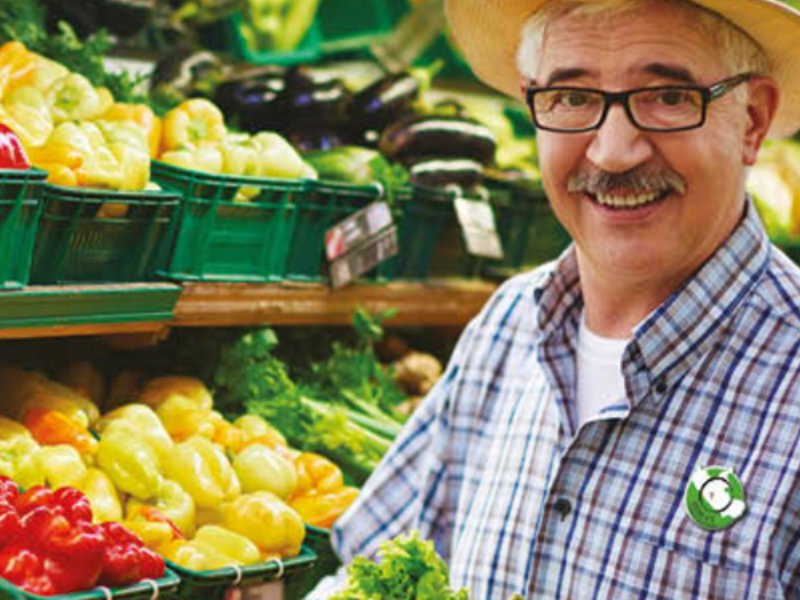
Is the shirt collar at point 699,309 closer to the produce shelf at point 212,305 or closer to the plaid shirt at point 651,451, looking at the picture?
the plaid shirt at point 651,451

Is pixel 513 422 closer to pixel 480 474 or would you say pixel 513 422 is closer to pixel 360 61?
pixel 480 474

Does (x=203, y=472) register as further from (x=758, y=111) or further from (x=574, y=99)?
(x=758, y=111)

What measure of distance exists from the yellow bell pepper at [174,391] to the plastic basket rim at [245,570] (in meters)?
0.55

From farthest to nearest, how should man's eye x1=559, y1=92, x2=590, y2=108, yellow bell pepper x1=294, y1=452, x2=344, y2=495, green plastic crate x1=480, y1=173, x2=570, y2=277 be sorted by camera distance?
green plastic crate x1=480, y1=173, x2=570, y2=277
yellow bell pepper x1=294, y1=452, x2=344, y2=495
man's eye x1=559, y1=92, x2=590, y2=108

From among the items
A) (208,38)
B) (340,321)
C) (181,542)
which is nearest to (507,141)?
(208,38)

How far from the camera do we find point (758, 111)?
7.41ft

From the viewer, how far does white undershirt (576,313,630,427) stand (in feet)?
7.54

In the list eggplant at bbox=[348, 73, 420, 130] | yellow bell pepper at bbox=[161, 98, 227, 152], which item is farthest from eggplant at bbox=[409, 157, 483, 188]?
yellow bell pepper at bbox=[161, 98, 227, 152]

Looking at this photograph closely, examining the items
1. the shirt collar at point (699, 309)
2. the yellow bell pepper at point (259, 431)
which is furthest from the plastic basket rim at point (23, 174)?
the shirt collar at point (699, 309)

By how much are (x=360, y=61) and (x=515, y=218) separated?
1005 millimetres

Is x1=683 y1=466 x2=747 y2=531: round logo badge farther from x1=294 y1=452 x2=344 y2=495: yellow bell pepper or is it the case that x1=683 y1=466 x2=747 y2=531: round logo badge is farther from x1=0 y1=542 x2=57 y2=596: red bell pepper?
x1=294 y1=452 x2=344 y2=495: yellow bell pepper

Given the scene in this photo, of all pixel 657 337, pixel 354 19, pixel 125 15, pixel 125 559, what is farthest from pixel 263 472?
pixel 354 19

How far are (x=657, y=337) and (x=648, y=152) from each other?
291 millimetres

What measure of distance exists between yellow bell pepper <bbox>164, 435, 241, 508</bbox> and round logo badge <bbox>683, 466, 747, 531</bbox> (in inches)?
47.8
